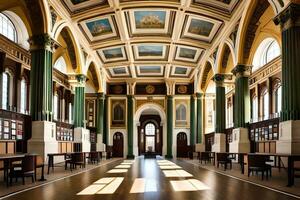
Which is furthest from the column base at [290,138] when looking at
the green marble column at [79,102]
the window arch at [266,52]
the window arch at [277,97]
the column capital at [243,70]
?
the green marble column at [79,102]

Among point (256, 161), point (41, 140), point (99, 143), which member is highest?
point (41, 140)

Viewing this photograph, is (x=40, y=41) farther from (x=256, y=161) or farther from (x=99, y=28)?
(x=256, y=161)

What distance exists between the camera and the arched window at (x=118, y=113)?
1442 inches

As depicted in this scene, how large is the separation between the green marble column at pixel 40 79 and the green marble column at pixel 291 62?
10414 mm

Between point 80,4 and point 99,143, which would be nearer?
point 80,4

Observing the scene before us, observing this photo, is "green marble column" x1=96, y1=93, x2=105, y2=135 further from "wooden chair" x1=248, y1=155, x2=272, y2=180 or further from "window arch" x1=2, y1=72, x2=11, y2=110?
"wooden chair" x1=248, y1=155, x2=272, y2=180

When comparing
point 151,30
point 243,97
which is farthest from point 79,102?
point 243,97

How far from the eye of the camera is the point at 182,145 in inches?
1433

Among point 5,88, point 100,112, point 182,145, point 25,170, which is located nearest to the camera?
point 25,170

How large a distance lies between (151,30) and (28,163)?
15.0m

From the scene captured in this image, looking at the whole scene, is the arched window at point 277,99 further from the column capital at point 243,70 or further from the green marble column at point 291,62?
the green marble column at point 291,62

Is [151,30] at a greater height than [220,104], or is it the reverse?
[151,30]

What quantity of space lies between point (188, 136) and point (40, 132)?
22205 mm

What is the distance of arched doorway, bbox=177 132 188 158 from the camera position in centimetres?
3625
